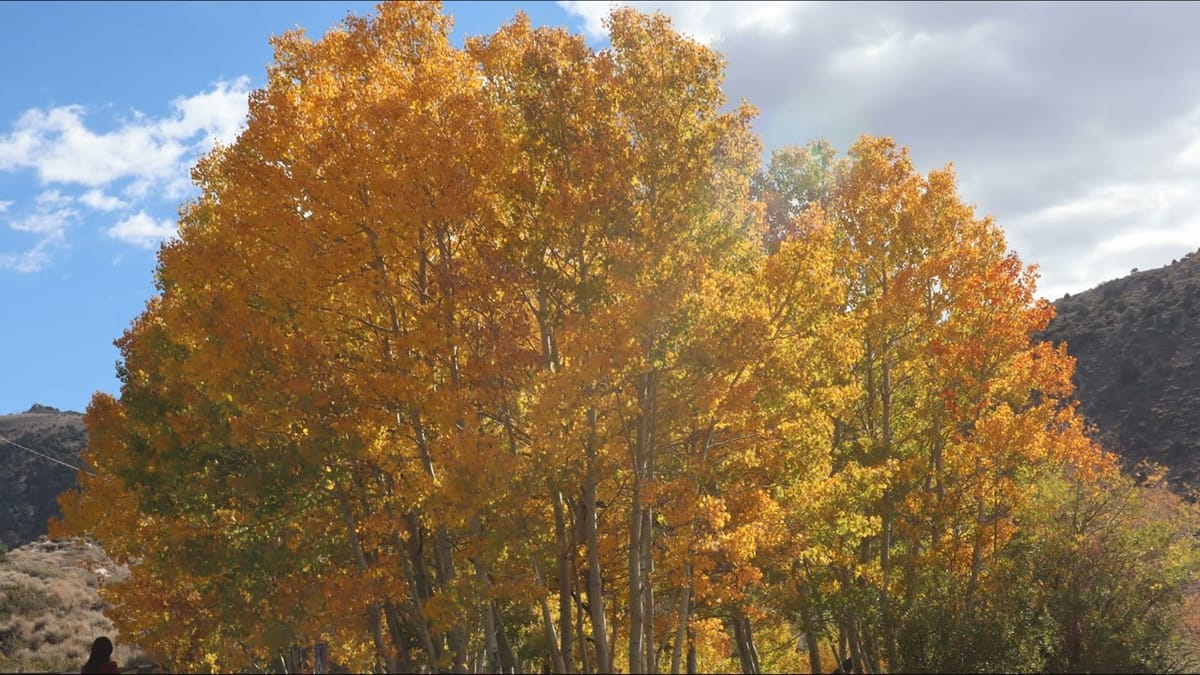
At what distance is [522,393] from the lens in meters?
14.2

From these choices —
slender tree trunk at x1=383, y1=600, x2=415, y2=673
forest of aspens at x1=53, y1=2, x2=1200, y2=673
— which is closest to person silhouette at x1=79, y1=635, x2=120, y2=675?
forest of aspens at x1=53, y1=2, x2=1200, y2=673

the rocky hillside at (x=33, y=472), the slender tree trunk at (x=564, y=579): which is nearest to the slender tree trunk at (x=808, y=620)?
the slender tree trunk at (x=564, y=579)

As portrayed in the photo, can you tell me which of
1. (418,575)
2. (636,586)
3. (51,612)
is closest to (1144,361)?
(636,586)

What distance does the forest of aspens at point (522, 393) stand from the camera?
13844mm

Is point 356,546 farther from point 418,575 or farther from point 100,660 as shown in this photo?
point 100,660

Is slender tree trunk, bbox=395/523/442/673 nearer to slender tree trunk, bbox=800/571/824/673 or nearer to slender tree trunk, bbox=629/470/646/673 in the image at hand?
slender tree trunk, bbox=629/470/646/673

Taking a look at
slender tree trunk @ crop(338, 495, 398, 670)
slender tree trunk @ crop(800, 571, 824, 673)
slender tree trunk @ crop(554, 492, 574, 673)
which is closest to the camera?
slender tree trunk @ crop(554, 492, 574, 673)

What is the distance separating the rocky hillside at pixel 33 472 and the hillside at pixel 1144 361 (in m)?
68.7

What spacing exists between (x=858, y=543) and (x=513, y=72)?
12004 millimetres

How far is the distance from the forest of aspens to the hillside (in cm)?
3770

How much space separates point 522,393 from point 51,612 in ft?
132

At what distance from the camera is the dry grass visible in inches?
1432

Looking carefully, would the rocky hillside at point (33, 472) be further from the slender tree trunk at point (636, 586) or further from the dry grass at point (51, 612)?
the slender tree trunk at point (636, 586)

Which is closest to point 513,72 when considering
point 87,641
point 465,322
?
point 465,322
